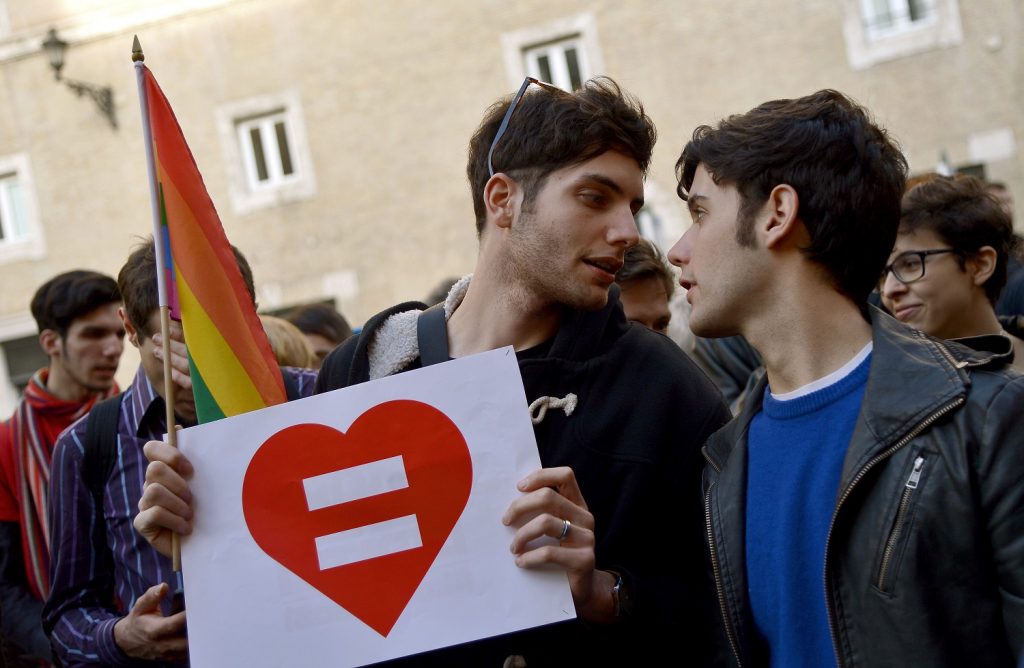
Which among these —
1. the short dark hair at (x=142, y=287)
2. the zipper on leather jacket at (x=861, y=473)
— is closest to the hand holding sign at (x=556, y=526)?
the zipper on leather jacket at (x=861, y=473)

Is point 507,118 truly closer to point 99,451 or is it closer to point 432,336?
point 432,336

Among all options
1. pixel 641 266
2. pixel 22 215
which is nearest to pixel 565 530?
pixel 641 266

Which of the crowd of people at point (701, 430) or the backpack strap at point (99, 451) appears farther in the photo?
the backpack strap at point (99, 451)

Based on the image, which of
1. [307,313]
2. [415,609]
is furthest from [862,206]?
[307,313]

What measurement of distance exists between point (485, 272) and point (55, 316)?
2705mm

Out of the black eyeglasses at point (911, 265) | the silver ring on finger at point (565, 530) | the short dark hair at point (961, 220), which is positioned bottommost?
the silver ring on finger at point (565, 530)

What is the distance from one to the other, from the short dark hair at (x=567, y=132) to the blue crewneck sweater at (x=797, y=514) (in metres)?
0.74

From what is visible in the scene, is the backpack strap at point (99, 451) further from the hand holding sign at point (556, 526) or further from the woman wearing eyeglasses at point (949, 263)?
the woman wearing eyeglasses at point (949, 263)

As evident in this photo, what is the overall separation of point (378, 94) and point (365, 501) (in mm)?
13737

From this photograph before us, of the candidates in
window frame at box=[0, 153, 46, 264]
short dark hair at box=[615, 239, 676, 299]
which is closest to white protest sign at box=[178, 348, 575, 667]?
short dark hair at box=[615, 239, 676, 299]

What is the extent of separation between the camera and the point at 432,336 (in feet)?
8.45

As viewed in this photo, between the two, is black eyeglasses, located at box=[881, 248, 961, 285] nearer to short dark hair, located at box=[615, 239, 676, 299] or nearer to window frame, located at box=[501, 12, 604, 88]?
short dark hair, located at box=[615, 239, 676, 299]

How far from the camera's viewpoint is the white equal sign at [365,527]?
212 centimetres

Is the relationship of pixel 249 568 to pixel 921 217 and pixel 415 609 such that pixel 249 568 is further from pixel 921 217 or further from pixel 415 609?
pixel 921 217
